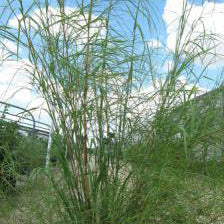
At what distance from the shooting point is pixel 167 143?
129cm

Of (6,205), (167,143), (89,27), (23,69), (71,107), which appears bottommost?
(6,205)

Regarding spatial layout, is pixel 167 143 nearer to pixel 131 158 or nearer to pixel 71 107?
pixel 131 158

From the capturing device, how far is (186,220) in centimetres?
135

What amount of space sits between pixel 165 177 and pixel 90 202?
0.36 metres

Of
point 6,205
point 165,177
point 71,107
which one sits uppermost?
point 71,107

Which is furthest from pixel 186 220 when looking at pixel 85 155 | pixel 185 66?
pixel 185 66

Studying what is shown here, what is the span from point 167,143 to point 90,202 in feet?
Answer: 1.24

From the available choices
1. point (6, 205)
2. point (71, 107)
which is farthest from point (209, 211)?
point (6, 205)

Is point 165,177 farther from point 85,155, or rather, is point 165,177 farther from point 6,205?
point 6,205

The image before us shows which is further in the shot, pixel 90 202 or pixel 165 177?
pixel 90 202

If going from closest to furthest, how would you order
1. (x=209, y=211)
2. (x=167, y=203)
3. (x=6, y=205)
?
(x=167, y=203) < (x=209, y=211) < (x=6, y=205)

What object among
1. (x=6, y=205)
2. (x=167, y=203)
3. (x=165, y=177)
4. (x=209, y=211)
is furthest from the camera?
(x=6, y=205)

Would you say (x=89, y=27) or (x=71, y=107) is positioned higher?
(x=89, y=27)

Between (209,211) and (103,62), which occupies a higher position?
(103,62)
